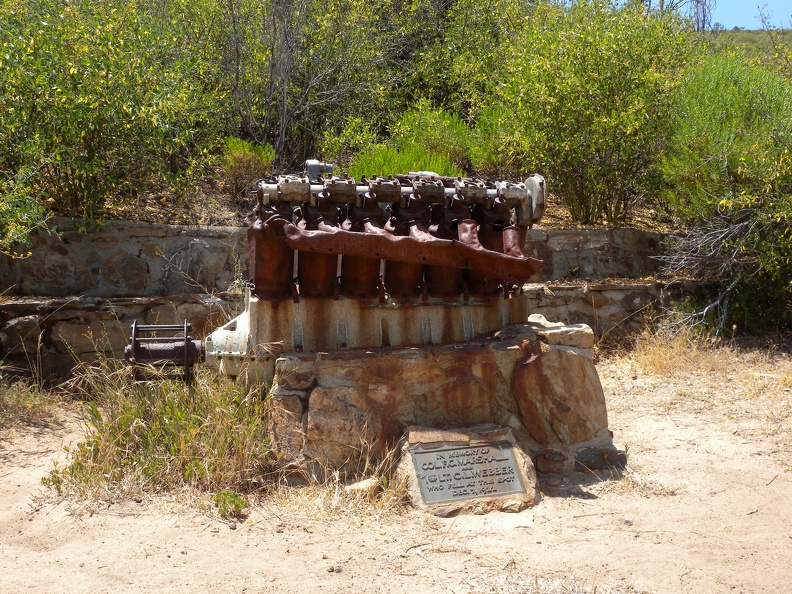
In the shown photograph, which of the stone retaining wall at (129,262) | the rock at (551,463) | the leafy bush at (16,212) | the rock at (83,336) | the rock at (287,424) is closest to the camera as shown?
the rock at (287,424)

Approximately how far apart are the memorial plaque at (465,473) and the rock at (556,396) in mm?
406

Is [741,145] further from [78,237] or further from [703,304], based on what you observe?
[78,237]

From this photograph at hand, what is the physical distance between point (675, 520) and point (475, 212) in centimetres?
208

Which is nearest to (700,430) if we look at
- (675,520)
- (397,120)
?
(675,520)

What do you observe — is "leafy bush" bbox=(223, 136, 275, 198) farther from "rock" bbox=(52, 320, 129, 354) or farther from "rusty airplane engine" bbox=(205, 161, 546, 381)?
"rusty airplane engine" bbox=(205, 161, 546, 381)

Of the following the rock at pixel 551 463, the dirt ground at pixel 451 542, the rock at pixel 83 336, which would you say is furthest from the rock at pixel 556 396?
the rock at pixel 83 336

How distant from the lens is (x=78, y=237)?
7.23 meters

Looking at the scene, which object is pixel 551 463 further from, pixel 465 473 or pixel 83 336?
pixel 83 336

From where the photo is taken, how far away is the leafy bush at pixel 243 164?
8562mm

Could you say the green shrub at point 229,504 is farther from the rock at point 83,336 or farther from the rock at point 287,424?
the rock at point 83,336

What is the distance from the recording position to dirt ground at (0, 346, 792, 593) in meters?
3.47

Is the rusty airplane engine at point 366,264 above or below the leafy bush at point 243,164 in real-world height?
below

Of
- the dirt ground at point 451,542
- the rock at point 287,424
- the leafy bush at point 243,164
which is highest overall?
the leafy bush at point 243,164

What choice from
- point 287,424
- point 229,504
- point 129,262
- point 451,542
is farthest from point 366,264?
point 129,262
